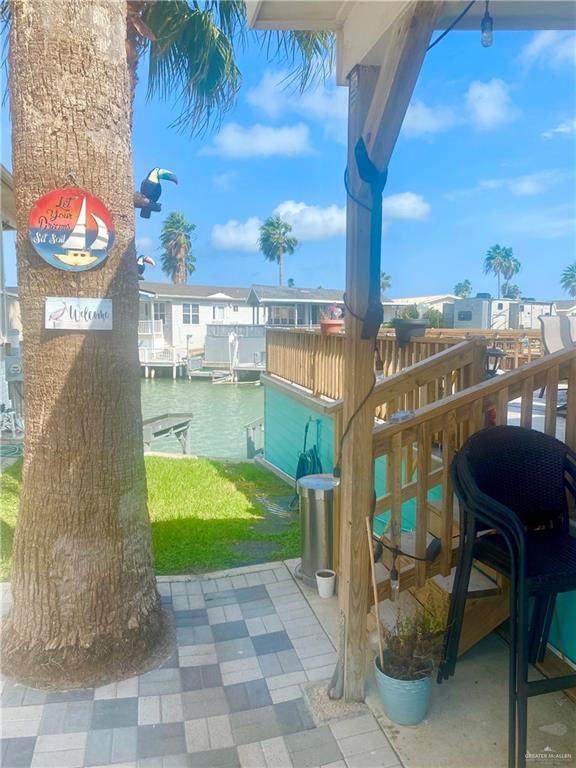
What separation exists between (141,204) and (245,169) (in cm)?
1788

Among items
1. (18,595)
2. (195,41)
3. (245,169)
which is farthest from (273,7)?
(245,169)

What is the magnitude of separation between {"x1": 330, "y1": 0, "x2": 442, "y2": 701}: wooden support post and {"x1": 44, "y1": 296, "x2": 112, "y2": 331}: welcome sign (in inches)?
47.9

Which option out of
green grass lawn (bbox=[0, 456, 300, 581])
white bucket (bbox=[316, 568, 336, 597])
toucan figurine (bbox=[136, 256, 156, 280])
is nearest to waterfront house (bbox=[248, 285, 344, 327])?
toucan figurine (bbox=[136, 256, 156, 280])

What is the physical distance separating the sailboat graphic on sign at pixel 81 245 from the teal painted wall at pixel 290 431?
386cm

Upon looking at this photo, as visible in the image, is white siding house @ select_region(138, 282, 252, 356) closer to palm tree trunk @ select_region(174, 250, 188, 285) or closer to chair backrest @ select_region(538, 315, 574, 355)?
palm tree trunk @ select_region(174, 250, 188, 285)

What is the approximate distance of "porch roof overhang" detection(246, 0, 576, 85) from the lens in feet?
7.04

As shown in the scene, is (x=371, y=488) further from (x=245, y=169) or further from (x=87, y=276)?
(x=245, y=169)

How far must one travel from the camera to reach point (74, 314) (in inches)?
99.0

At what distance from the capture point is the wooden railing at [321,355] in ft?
15.4

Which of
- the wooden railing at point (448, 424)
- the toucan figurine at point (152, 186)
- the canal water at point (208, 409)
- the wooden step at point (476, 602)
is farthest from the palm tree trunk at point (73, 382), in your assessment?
the canal water at point (208, 409)

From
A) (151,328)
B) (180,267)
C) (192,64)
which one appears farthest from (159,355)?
(192,64)

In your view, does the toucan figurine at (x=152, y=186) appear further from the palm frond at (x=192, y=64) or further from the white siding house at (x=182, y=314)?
the white siding house at (x=182, y=314)

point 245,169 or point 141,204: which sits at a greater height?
point 245,169

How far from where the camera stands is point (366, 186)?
2205mm
